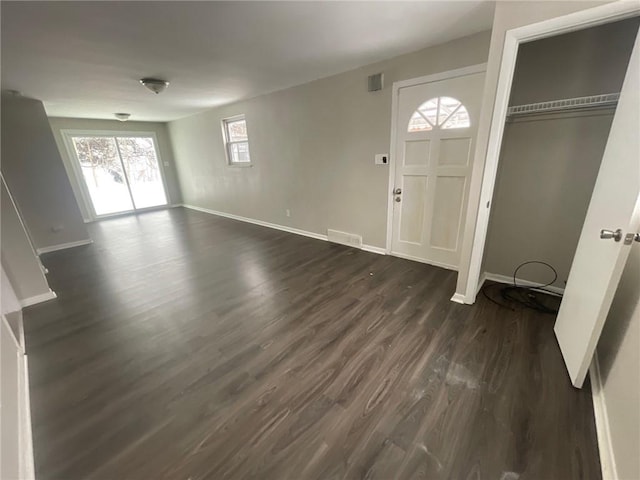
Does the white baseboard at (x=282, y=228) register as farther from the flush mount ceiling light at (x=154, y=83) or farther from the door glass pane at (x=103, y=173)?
the flush mount ceiling light at (x=154, y=83)

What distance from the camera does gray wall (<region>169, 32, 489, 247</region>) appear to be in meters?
2.99

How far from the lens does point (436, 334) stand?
204cm

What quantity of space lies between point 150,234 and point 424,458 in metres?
5.64

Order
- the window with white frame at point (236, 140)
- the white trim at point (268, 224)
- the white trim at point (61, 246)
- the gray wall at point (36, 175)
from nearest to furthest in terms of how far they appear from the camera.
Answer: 1. the gray wall at point (36, 175)
2. the white trim at point (61, 246)
3. the white trim at point (268, 224)
4. the window with white frame at point (236, 140)

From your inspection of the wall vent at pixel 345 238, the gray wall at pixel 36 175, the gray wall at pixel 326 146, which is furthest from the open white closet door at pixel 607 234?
the gray wall at pixel 36 175

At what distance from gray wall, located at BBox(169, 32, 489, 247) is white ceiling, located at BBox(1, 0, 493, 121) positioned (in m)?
0.19

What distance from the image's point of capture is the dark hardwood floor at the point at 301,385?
125 cm

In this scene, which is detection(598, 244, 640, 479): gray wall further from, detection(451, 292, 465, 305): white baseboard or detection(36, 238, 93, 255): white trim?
detection(36, 238, 93, 255): white trim

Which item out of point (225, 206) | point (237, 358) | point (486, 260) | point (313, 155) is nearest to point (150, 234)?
point (225, 206)

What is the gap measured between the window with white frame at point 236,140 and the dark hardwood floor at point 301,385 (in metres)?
3.34

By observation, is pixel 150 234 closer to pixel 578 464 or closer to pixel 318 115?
pixel 318 115

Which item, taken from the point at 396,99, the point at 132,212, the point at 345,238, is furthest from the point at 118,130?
the point at 396,99

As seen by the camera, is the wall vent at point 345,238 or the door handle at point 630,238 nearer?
the door handle at point 630,238

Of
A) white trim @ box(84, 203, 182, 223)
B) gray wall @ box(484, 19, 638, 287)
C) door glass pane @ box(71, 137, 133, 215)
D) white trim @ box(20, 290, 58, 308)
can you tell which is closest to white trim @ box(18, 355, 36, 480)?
white trim @ box(20, 290, 58, 308)
